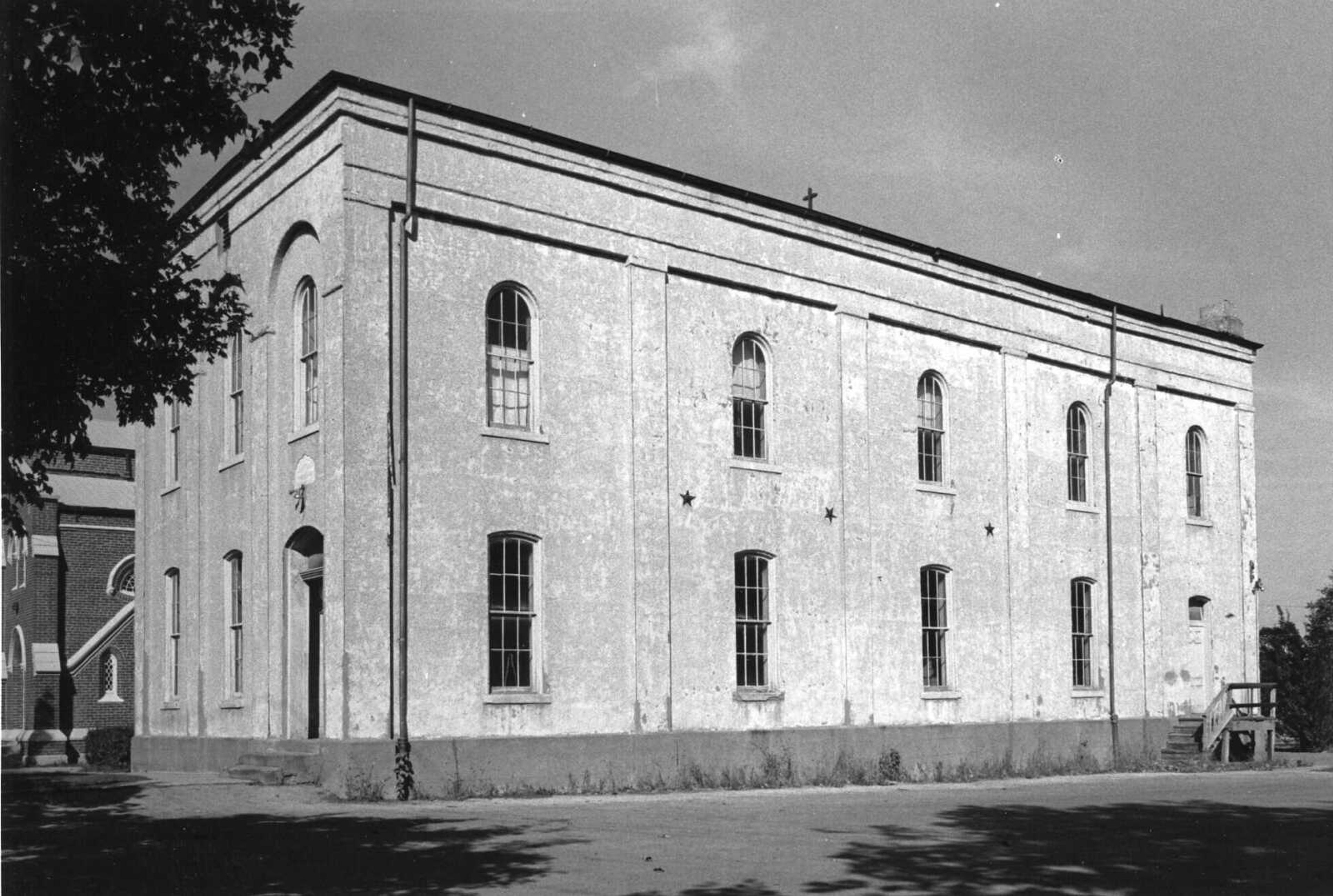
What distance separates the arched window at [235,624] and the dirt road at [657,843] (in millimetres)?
2480

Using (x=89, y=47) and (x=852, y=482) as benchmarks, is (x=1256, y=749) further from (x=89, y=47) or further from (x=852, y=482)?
(x=89, y=47)

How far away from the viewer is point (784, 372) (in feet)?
77.6

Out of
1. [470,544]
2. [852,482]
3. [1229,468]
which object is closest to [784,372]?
[852,482]

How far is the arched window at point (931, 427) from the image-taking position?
2598 cm

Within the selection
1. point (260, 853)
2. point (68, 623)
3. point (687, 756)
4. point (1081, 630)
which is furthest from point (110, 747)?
point (1081, 630)

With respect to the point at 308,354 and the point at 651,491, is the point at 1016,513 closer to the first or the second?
the point at 651,491

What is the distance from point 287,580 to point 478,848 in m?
8.38

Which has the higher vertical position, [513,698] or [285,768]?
Answer: [513,698]

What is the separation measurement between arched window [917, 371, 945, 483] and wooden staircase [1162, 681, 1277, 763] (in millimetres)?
8094

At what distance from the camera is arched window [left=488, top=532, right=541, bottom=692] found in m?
19.4

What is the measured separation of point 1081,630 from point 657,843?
18070 millimetres

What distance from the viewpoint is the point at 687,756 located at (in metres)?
21.1

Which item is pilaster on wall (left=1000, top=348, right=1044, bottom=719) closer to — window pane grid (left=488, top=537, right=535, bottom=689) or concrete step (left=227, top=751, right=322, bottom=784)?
window pane grid (left=488, top=537, right=535, bottom=689)

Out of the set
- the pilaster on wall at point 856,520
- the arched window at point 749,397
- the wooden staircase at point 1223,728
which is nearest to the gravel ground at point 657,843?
the pilaster on wall at point 856,520
